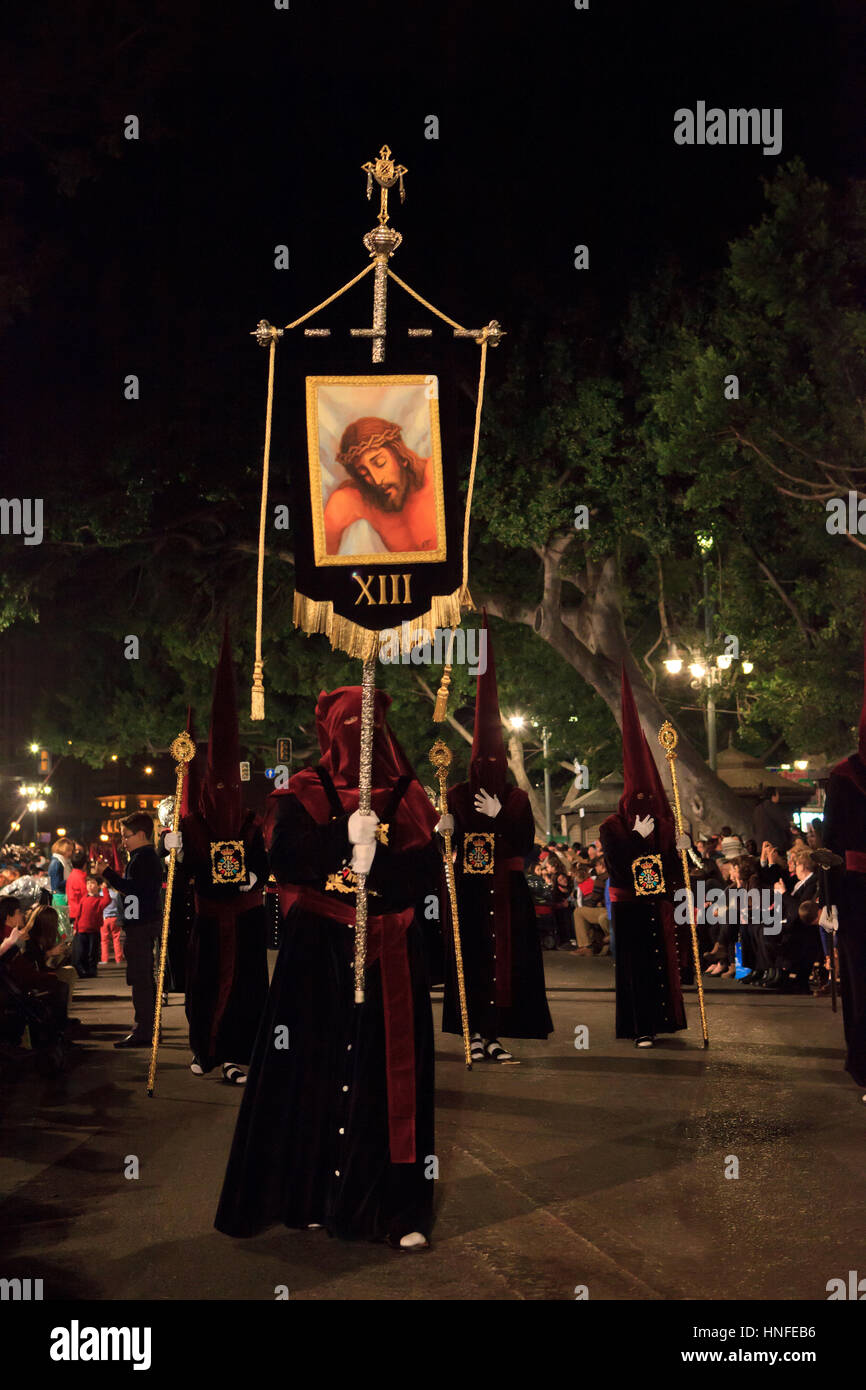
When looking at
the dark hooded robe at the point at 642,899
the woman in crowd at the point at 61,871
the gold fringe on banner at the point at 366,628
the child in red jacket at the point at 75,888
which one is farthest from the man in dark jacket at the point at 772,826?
the gold fringe on banner at the point at 366,628

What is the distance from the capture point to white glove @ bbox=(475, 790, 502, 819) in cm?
1147

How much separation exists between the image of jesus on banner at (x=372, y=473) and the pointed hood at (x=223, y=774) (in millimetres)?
4162

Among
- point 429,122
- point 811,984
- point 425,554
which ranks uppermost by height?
point 429,122

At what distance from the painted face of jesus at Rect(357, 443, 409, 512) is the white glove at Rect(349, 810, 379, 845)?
1.59 m

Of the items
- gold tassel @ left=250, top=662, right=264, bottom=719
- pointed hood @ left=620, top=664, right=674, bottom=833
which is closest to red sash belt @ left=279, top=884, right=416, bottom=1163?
gold tassel @ left=250, top=662, right=264, bottom=719

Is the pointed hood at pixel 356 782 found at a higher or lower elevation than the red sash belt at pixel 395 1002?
higher

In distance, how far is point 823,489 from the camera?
18.0 m

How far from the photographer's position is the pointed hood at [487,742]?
11.8m

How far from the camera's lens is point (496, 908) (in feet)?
38.4

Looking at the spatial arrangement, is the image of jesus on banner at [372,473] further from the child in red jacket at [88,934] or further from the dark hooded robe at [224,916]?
the child in red jacket at [88,934]

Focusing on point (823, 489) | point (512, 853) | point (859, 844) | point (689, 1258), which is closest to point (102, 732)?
point (823, 489)

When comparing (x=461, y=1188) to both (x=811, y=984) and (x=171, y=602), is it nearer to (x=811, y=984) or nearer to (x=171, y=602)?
(x=811, y=984)

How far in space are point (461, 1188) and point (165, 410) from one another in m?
20.4

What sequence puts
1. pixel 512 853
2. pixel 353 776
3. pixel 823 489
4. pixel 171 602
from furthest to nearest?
1. pixel 171 602
2. pixel 823 489
3. pixel 512 853
4. pixel 353 776
